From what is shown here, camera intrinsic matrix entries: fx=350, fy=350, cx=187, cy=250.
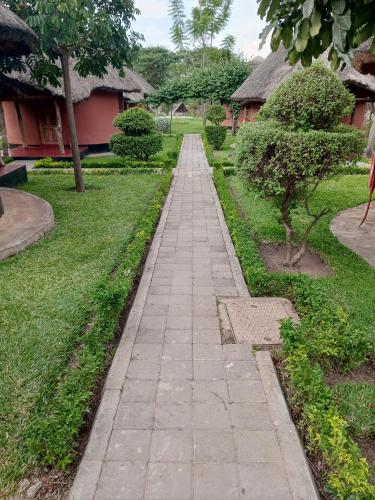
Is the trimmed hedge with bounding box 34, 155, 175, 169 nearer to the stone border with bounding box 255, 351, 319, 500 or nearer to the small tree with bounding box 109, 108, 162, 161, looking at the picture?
the small tree with bounding box 109, 108, 162, 161

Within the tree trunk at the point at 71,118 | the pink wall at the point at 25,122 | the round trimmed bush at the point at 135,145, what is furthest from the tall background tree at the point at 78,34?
the pink wall at the point at 25,122

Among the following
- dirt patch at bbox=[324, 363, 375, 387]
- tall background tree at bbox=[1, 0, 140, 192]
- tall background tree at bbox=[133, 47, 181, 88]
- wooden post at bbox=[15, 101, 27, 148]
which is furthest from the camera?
tall background tree at bbox=[133, 47, 181, 88]

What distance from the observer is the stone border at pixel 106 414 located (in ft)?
7.48

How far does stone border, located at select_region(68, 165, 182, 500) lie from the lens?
228cm

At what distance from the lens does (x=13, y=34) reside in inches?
236

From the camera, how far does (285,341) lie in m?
3.31

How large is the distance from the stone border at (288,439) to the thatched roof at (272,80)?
1404 cm

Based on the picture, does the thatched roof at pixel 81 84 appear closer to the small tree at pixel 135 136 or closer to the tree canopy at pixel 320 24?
the small tree at pixel 135 136

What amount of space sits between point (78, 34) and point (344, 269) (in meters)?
8.12

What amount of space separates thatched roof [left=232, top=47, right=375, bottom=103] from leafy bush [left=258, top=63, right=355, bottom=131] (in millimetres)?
10607

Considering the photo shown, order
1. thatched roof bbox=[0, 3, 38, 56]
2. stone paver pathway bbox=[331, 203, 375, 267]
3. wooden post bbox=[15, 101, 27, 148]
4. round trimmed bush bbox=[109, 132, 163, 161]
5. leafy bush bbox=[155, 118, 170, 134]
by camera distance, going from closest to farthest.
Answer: thatched roof bbox=[0, 3, 38, 56], stone paver pathway bbox=[331, 203, 375, 267], round trimmed bush bbox=[109, 132, 163, 161], wooden post bbox=[15, 101, 27, 148], leafy bush bbox=[155, 118, 170, 134]

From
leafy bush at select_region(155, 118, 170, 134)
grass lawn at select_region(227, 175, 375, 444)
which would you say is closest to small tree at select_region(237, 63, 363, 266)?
grass lawn at select_region(227, 175, 375, 444)

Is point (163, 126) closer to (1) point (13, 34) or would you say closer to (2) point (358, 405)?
(1) point (13, 34)

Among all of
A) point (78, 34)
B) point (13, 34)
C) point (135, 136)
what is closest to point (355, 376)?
point (13, 34)
